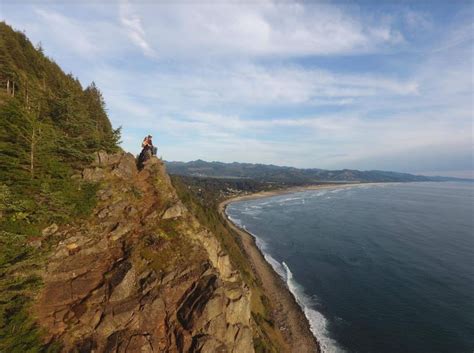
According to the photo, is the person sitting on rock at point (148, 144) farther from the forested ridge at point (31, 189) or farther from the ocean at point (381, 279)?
the ocean at point (381, 279)

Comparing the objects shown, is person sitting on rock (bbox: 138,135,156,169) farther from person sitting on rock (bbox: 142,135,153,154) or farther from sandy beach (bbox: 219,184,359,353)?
sandy beach (bbox: 219,184,359,353)

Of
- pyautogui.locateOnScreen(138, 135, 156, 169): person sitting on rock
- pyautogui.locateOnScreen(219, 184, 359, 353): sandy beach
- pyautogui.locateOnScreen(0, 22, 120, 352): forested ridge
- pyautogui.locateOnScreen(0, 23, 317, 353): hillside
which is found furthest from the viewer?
pyautogui.locateOnScreen(219, 184, 359, 353): sandy beach

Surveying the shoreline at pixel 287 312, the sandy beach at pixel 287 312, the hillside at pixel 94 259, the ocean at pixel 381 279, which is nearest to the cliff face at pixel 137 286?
the hillside at pixel 94 259

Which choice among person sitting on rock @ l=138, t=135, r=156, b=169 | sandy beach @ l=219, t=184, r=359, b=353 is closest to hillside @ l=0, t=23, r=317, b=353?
person sitting on rock @ l=138, t=135, r=156, b=169

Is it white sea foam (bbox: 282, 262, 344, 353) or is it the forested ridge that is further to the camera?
white sea foam (bbox: 282, 262, 344, 353)

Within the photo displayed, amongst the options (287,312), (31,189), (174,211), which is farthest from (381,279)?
(31,189)

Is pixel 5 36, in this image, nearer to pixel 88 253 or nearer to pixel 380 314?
pixel 88 253

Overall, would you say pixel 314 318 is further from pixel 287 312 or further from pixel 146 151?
pixel 146 151

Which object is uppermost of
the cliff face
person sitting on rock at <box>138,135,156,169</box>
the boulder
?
person sitting on rock at <box>138,135,156,169</box>
